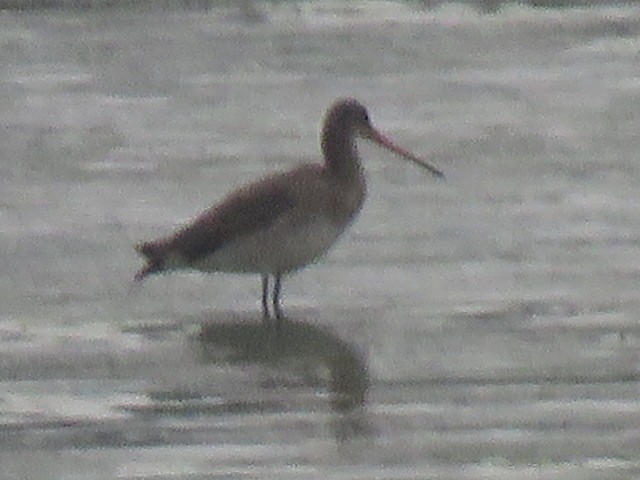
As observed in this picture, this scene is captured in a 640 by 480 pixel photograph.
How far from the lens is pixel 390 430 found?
639 cm

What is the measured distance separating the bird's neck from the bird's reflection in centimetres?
91

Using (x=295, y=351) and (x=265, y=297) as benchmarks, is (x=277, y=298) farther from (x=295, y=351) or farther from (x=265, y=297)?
(x=295, y=351)

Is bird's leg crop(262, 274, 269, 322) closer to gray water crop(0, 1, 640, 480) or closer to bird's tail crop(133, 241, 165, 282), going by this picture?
gray water crop(0, 1, 640, 480)

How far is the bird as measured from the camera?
7.69 meters

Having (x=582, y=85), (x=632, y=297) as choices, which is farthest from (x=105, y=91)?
(x=632, y=297)

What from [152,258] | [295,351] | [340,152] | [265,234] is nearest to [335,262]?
[340,152]

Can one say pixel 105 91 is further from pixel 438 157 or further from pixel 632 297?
pixel 632 297

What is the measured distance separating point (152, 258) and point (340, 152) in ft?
3.33

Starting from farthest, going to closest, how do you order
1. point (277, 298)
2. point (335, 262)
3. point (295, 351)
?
point (335, 262) → point (277, 298) → point (295, 351)

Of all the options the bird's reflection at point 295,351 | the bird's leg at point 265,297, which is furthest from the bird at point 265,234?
the bird's reflection at point 295,351

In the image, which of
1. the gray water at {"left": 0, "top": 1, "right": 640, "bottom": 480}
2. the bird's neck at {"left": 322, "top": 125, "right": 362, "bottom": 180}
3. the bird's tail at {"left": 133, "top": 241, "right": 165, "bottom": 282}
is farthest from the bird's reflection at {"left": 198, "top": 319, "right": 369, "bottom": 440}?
the bird's neck at {"left": 322, "top": 125, "right": 362, "bottom": 180}

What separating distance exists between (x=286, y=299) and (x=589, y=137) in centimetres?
300

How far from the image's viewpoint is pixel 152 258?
7734mm

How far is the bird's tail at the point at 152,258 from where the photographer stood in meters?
7.70
